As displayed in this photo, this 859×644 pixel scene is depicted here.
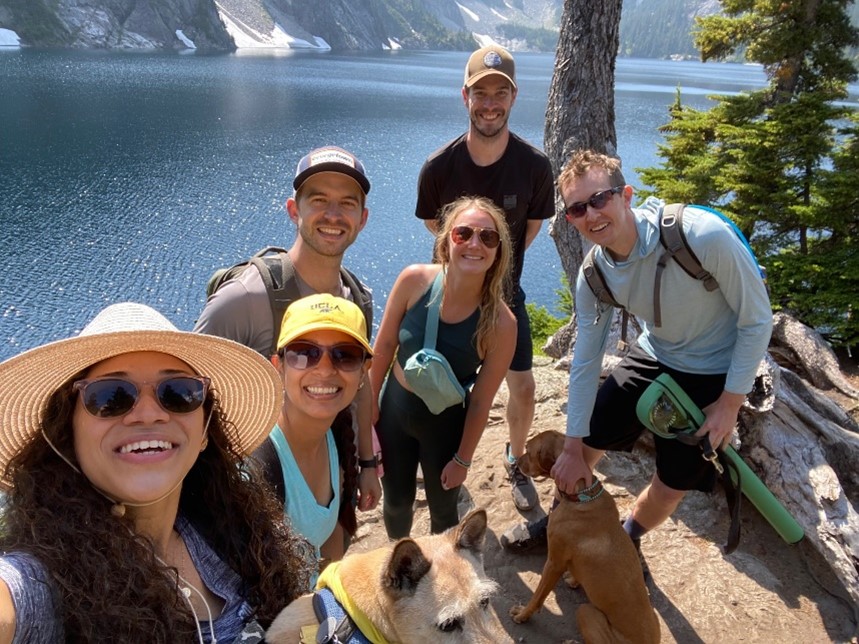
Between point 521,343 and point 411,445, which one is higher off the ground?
point 521,343

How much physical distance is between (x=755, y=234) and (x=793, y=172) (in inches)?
46.4

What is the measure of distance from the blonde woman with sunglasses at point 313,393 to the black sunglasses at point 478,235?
83 cm

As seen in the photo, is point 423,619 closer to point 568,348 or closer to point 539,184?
point 539,184

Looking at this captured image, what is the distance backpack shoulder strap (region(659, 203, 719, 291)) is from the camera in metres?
2.91

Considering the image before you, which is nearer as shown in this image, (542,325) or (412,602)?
(412,602)

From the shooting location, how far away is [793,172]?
1046 centimetres

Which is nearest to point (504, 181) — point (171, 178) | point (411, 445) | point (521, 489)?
Result: point (411, 445)

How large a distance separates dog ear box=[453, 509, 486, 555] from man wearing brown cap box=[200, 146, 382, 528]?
3.22ft

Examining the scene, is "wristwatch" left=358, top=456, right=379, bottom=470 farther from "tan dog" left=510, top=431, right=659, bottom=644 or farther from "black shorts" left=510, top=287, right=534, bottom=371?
"black shorts" left=510, top=287, right=534, bottom=371

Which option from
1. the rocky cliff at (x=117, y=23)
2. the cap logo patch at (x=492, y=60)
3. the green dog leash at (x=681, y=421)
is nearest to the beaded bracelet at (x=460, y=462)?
the green dog leash at (x=681, y=421)

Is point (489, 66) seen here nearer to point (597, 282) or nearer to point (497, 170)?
point (497, 170)

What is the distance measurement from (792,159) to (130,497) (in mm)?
11183

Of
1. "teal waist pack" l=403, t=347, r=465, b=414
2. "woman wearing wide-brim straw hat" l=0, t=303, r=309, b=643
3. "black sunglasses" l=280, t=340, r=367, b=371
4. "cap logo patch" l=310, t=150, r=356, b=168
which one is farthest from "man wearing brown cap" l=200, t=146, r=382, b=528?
"woman wearing wide-brim straw hat" l=0, t=303, r=309, b=643

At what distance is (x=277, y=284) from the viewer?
2.69 m
